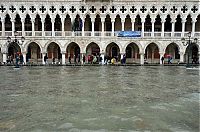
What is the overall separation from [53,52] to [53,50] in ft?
0.99

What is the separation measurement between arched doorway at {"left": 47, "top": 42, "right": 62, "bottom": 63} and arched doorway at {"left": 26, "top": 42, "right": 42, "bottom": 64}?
149 centimetres

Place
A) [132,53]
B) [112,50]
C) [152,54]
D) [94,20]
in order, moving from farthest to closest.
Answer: [112,50], [132,53], [152,54], [94,20]

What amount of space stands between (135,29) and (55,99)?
95.9ft

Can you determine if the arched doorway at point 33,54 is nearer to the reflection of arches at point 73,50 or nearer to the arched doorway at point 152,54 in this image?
the reflection of arches at point 73,50

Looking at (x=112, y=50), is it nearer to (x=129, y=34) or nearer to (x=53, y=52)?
(x=129, y=34)

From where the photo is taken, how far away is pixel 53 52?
41.1 meters

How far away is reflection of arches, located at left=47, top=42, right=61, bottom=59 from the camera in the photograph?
134 ft

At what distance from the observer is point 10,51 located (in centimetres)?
4144

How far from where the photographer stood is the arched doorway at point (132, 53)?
40688mm

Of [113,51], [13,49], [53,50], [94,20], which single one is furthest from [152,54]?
[13,49]

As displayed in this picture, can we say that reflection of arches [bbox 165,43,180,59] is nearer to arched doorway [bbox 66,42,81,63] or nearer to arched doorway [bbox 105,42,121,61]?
arched doorway [bbox 105,42,121,61]

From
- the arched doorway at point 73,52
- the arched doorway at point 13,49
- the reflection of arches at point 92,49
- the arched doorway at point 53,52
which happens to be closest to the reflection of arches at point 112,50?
the reflection of arches at point 92,49

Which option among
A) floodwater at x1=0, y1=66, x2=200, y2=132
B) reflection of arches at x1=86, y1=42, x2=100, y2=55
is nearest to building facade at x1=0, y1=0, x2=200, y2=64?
reflection of arches at x1=86, y1=42, x2=100, y2=55

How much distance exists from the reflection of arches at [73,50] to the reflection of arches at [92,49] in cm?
160
